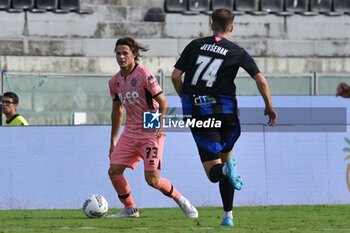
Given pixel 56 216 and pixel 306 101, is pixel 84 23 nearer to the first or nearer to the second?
pixel 306 101

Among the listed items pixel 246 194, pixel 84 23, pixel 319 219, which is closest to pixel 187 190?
pixel 246 194

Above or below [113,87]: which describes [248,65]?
above

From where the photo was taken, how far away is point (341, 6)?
23547 mm

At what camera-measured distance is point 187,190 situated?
14398mm

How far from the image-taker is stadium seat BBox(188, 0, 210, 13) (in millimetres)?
22672

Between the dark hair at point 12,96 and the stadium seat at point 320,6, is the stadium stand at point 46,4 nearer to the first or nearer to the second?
the stadium seat at point 320,6

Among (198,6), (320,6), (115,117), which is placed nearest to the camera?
(115,117)

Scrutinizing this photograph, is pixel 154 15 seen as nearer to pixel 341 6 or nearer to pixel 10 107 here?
pixel 341 6

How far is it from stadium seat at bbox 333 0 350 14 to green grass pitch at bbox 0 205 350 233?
395 inches

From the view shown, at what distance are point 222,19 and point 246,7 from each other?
43.0 ft

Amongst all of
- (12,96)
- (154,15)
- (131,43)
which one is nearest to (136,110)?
(131,43)

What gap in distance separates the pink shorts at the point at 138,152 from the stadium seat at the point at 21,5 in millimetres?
10169

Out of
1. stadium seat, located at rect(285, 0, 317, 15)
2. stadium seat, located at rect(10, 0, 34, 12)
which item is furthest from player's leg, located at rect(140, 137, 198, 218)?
stadium seat, located at rect(285, 0, 317, 15)

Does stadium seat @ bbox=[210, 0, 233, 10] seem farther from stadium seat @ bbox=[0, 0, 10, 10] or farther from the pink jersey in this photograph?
the pink jersey
